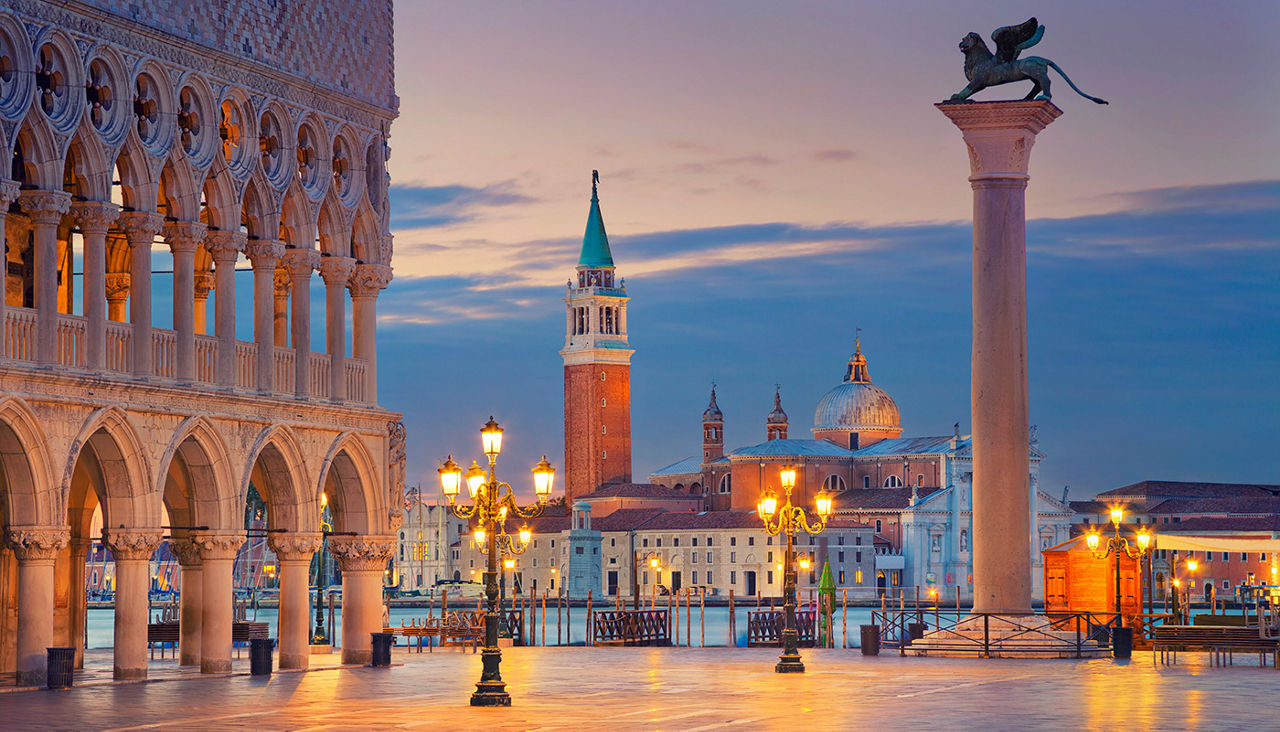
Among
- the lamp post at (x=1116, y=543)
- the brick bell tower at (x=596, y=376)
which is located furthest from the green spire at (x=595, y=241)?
the lamp post at (x=1116, y=543)

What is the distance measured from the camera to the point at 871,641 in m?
36.6

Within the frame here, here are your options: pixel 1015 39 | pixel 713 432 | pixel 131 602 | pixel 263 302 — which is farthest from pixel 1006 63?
pixel 713 432

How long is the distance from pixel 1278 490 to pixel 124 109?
157954 mm

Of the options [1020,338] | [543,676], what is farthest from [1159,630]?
[543,676]

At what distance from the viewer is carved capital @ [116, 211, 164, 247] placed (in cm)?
2781

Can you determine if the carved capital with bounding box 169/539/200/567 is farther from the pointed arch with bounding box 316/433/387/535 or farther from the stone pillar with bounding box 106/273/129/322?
the stone pillar with bounding box 106/273/129/322

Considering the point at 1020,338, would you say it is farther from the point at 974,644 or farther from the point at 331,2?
the point at 331,2

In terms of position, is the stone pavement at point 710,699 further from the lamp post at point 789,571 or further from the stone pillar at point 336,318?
the stone pillar at point 336,318

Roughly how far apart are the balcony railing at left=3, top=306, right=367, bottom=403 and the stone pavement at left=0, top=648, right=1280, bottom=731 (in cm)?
427

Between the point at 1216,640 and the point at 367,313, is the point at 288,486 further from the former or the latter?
the point at 1216,640

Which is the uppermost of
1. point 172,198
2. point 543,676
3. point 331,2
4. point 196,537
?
point 331,2

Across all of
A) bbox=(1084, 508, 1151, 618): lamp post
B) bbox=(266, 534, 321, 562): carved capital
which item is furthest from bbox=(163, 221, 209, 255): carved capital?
bbox=(1084, 508, 1151, 618): lamp post

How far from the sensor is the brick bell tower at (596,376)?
156 meters

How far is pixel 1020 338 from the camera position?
104ft
